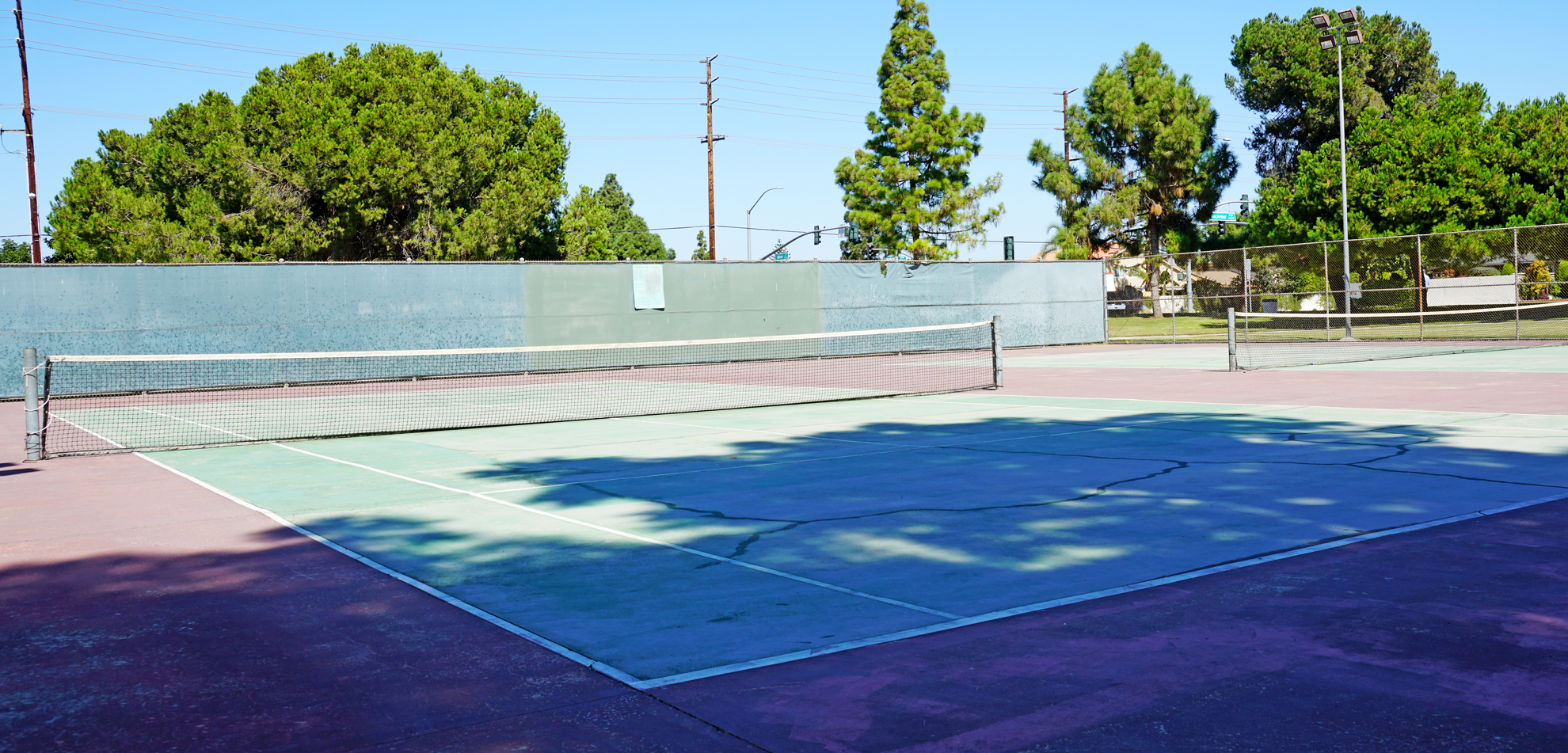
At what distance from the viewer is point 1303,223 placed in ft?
139

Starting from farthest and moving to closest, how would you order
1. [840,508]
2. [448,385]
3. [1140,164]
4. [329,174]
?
[1140,164]
[329,174]
[448,385]
[840,508]

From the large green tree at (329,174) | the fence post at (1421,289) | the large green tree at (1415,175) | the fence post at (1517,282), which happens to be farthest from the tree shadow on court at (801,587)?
the large green tree at (1415,175)

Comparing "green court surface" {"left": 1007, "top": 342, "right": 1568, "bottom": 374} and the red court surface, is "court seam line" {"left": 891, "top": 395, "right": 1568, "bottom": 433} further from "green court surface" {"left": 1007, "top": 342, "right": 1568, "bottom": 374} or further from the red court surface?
"green court surface" {"left": 1007, "top": 342, "right": 1568, "bottom": 374}

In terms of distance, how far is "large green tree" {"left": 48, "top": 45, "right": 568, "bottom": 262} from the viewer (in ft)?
123

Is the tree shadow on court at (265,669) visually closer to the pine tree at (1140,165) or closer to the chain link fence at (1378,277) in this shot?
the chain link fence at (1378,277)

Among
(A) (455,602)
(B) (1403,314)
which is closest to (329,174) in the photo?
(B) (1403,314)

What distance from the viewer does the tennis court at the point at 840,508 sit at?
5.11 metres

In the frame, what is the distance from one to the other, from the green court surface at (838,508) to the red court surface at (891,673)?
32 centimetres

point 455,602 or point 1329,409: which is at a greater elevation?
point 1329,409

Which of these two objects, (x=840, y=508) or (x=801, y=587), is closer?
(x=801, y=587)

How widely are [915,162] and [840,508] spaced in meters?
42.3

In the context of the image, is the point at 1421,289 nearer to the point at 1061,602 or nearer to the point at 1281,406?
the point at 1281,406

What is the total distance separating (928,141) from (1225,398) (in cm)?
3375

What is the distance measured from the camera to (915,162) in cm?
4847
